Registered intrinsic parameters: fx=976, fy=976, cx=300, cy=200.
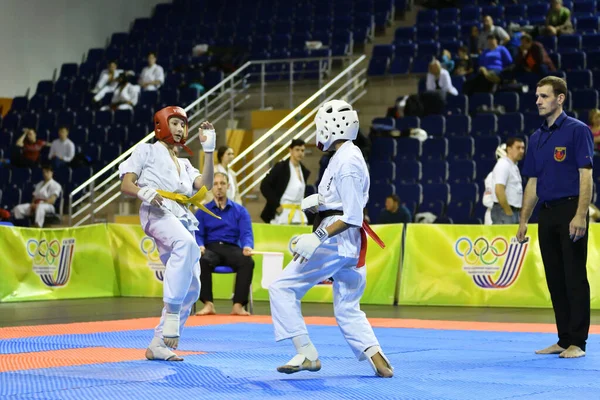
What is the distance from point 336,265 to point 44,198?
42.1 ft

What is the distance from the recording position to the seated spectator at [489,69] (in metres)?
17.3

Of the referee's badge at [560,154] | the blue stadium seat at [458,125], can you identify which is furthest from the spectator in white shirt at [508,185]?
the referee's badge at [560,154]

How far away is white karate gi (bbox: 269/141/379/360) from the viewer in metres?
5.82

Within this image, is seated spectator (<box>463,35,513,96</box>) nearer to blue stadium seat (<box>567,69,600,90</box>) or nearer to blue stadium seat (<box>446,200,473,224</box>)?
blue stadium seat (<box>567,69,600,90</box>)

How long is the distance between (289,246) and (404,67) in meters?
7.01

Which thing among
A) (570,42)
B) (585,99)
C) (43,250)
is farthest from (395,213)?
(570,42)

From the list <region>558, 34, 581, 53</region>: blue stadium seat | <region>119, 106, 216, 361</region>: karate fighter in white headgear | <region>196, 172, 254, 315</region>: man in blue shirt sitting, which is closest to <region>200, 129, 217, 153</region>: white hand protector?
<region>119, 106, 216, 361</region>: karate fighter in white headgear

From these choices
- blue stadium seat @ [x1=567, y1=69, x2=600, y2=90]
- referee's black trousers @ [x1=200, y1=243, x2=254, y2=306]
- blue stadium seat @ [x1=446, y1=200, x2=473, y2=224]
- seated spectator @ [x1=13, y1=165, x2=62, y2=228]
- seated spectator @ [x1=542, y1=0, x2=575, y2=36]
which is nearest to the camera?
referee's black trousers @ [x1=200, y1=243, x2=254, y2=306]

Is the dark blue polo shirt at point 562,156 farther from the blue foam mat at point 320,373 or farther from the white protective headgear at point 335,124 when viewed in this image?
the white protective headgear at point 335,124

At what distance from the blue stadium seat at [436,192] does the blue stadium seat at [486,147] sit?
90 centimetres

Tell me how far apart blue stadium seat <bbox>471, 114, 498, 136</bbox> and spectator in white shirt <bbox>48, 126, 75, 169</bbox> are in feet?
25.9

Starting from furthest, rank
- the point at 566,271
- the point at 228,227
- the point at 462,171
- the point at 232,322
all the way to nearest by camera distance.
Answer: the point at 462,171, the point at 228,227, the point at 232,322, the point at 566,271

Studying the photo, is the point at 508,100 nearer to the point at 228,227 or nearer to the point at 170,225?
the point at 228,227

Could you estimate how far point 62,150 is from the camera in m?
19.2
